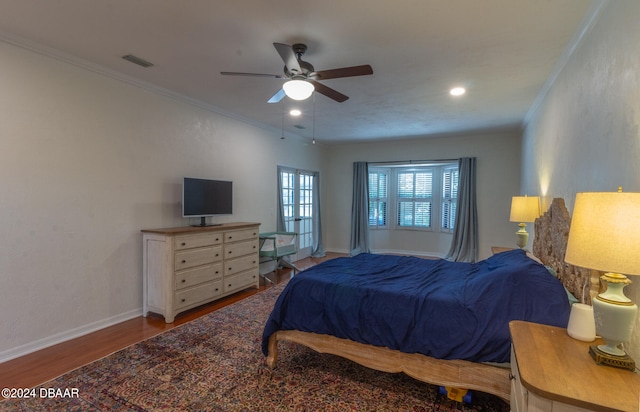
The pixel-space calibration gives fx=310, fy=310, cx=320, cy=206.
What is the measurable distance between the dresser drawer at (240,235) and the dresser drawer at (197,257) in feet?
0.57

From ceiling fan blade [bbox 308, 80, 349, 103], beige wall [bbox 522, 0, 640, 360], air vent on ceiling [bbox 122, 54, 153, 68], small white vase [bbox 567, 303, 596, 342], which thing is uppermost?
air vent on ceiling [bbox 122, 54, 153, 68]

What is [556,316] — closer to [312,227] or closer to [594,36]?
[594,36]

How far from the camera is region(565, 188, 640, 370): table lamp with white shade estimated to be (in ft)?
3.68

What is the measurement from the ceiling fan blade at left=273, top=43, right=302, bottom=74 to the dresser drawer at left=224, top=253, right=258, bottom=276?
8.71 ft

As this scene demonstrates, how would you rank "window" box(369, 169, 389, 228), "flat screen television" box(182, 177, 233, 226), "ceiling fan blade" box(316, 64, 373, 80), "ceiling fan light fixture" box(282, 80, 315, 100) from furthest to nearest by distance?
1. "window" box(369, 169, 389, 228)
2. "flat screen television" box(182, 177, 233, 226)
3. "ceiling fan light fixture" box(282, 80, 315, 100)
4. "ceiling fan blade" box(316, 64, 373, 80)

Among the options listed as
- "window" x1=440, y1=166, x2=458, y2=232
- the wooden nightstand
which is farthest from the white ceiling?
"window" x1=440, y1=166, x2=458, y2=232

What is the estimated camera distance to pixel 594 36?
80.9 inches

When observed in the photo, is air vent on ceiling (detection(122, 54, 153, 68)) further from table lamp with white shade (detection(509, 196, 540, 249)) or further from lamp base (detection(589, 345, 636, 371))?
table lamp with white shade (detection(509, 196, 540, 249))

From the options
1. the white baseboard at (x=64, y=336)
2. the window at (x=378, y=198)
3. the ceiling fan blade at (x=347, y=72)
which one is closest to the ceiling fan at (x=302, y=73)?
the ceiling fan blade at (x=347, y=72)

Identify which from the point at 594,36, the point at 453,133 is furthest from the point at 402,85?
the point at 453,133

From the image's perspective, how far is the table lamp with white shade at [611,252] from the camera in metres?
1.12

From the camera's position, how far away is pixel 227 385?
2.28 metres

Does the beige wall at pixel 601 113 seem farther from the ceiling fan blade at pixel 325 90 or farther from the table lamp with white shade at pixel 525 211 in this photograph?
the ceiling fan blade at pixel 325 90

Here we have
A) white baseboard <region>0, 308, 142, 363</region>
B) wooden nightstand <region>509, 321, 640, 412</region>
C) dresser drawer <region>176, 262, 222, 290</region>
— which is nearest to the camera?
wooden nightstand <region>509, 321, 640, 412</region>
